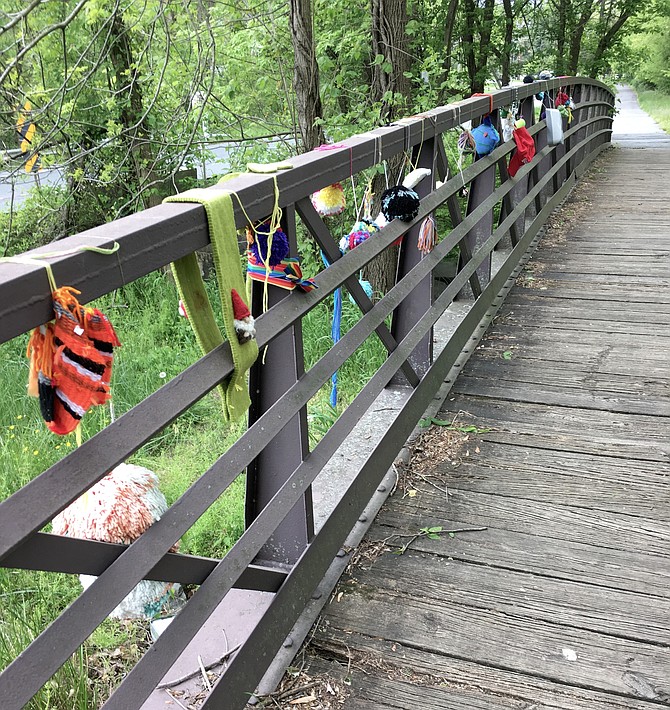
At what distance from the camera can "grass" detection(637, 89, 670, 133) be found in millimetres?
26906

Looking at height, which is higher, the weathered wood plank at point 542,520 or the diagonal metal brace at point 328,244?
the diagonal metal brace at point 328,244

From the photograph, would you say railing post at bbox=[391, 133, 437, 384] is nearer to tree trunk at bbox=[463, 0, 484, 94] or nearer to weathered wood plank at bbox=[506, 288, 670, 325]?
weathered wood plank at bbox=[506, 288, 670, 325]

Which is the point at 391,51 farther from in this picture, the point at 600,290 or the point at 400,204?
the point at 400,204

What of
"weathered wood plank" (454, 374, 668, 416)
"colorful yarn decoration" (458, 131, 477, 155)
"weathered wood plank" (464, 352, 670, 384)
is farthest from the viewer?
"colorful yarn decoration" (458, 131, 477, 155)

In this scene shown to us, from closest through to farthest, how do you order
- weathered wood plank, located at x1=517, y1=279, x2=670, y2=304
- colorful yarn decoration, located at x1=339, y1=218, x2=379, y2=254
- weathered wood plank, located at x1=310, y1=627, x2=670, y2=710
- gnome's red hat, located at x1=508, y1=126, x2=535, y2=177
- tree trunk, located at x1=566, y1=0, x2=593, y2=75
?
weathered wood plank, located at x1=310, y1=627, x2=670, y2=710, colorful yarn decoration, located at x1=339, y1=218, x2=379, y2=254, gnome's red hat, located at x1=508, y1=126, x2=535, y2=177, weathered wood plank, located at x1=517, y1=279, x2=670, y2=304, tree trunk, located at x1=566, y1=0, x2=593, y2=75

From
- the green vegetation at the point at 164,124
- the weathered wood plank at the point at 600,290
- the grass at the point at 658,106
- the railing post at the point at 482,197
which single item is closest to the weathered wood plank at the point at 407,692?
the green vegetation at the point at 164,124

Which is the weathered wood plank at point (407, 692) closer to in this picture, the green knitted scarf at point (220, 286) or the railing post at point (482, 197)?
the green knitted scarf at point (220, 286)

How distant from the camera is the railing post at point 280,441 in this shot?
6.57 feet

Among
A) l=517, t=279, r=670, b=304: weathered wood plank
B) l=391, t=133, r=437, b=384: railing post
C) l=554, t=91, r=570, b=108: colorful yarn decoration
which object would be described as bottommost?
l=517, t=279, r=670, b=304: weathered wood plank

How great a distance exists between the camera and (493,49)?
1208cm

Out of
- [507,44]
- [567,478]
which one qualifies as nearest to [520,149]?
[567,478]

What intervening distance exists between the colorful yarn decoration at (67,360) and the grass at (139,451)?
124 cm

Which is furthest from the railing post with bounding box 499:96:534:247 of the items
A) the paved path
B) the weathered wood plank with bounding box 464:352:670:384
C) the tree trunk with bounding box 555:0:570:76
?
the paved path

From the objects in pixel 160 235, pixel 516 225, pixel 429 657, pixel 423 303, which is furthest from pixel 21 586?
pixel 516 225
